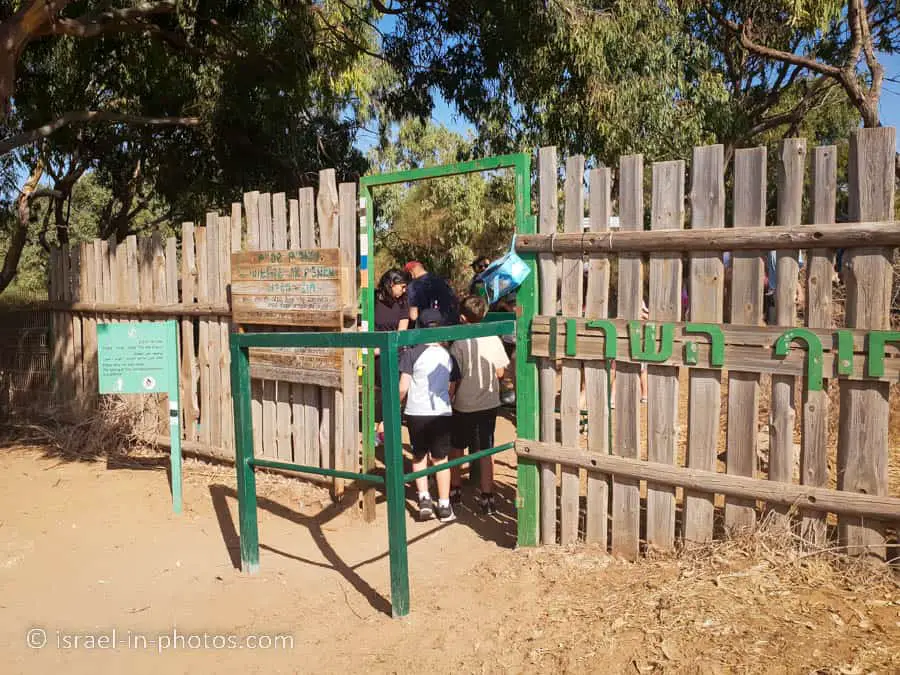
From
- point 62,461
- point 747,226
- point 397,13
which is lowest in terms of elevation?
point 62,461

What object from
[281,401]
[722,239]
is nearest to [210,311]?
[281,401]

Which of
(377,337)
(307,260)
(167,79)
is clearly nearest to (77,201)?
(167,79)

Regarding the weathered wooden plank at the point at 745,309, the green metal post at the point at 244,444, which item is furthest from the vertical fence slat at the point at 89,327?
the weathered wooden plank at the point at 745,309

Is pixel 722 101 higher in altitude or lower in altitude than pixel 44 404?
higher

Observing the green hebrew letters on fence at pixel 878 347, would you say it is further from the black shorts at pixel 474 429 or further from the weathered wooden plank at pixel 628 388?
the black shorts at pixel 474 429

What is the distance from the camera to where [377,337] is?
146 inches

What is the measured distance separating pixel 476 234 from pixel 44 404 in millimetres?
18122

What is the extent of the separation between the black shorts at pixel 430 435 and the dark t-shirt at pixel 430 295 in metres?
1.10

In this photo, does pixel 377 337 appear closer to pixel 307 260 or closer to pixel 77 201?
pixel 307 260

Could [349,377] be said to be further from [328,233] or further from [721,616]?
Answer: [721,616]

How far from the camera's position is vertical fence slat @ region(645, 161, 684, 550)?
12.8ft

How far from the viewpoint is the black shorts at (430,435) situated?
5.36 meters

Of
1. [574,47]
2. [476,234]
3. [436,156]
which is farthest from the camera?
[436,156]

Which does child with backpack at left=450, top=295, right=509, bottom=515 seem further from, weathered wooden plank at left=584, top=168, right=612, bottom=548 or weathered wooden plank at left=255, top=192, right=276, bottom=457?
weathered wooden plank at left=255, top=192, right=276, bottom=457
